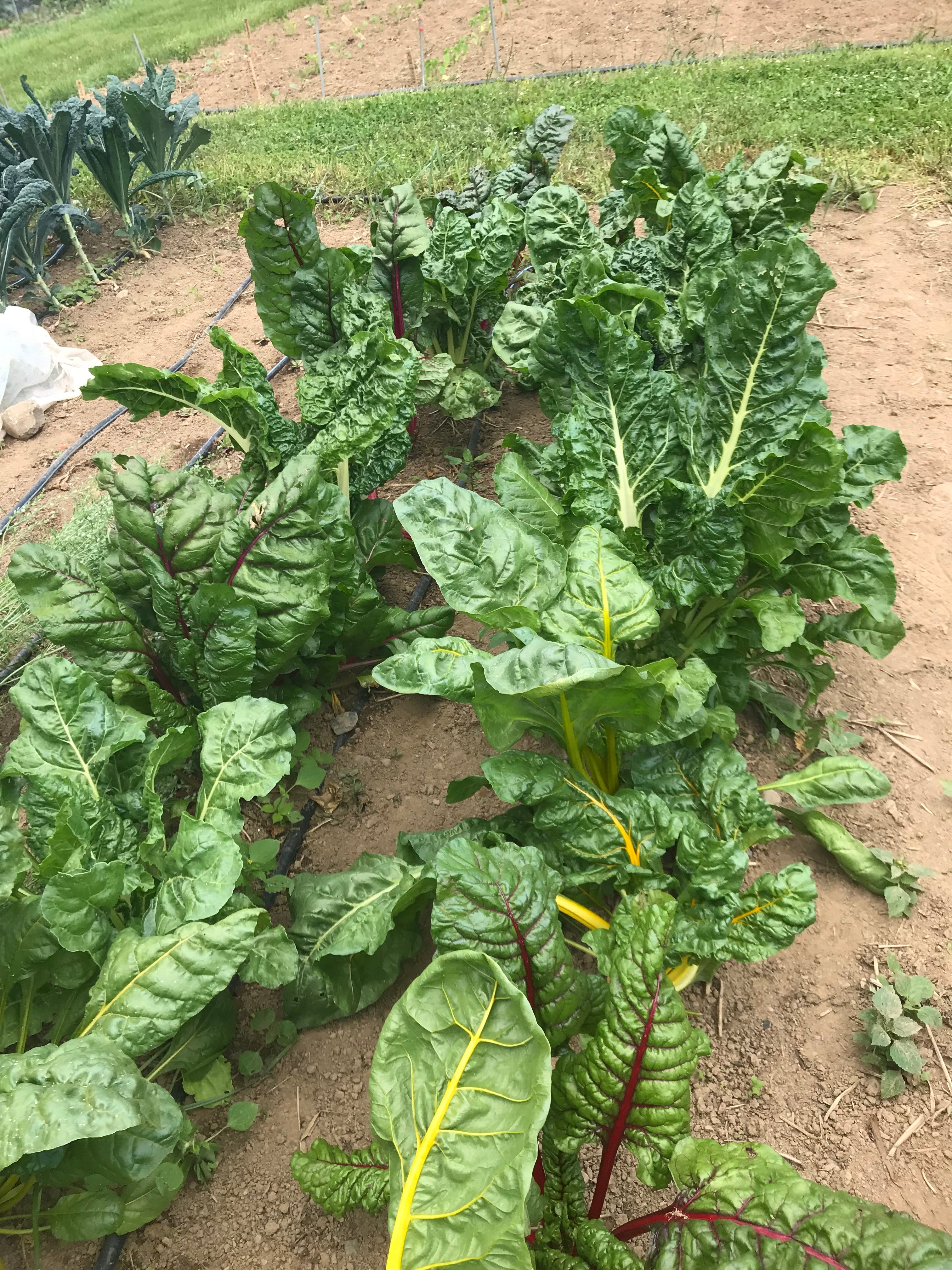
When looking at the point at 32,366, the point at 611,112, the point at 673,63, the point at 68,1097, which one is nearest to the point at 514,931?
the point at 68,1097

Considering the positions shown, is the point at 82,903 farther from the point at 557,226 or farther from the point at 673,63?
the point at 673,63

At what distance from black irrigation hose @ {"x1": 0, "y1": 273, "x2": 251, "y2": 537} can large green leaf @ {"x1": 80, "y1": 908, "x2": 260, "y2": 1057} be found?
89.6 inches

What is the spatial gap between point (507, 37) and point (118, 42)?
25.7 ft

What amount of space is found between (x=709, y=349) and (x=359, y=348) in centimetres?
101

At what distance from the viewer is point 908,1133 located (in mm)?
1571

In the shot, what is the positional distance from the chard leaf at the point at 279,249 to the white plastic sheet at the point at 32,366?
173cm

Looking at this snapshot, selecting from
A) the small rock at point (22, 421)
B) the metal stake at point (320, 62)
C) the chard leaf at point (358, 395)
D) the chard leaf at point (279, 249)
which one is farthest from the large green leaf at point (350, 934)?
the metal stake at point (320, 62)

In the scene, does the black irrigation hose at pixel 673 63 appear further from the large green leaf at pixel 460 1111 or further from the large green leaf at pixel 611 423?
the large green leaf at pixel 460 1111

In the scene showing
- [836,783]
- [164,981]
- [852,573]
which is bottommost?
[836,783]

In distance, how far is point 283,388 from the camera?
387 centimetres

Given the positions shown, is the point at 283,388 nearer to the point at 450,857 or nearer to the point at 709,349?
the point at 709,349

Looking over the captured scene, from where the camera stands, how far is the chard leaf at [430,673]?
5.60 ft

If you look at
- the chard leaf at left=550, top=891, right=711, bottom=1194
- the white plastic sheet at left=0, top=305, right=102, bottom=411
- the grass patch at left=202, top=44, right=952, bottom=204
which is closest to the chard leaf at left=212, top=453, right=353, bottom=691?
the chard leaf at left=550, top=891, right=711, bottom=1194

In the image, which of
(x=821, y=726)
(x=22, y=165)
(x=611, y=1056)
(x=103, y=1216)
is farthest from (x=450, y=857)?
(x=22, y=165)
